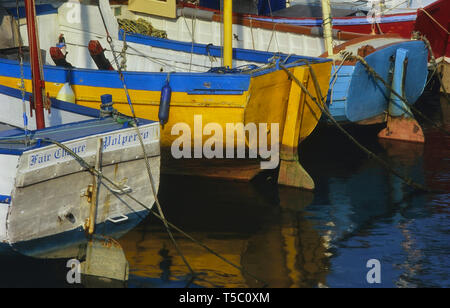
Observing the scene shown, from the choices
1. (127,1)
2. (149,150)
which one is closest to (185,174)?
(149,150)

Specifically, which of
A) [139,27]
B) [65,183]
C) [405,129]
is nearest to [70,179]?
[65,183]

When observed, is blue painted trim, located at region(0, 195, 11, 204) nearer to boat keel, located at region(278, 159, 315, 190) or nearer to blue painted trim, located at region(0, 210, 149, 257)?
blue painted trim, located at region(0, 210, 149, 257)

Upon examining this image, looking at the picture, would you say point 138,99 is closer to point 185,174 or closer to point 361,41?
point 185,174

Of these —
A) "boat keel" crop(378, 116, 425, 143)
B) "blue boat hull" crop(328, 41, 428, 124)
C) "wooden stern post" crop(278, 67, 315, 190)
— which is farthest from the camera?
"boat keel" crop(378, 116, 425, 143)

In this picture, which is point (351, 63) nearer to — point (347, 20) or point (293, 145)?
point (293, 145)

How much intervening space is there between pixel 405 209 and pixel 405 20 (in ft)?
32.6

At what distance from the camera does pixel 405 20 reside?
20.4 metres

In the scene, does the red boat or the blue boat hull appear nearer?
the blue boat hull

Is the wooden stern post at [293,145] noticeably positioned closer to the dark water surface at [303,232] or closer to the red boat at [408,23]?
the dark water surface at [303,232]

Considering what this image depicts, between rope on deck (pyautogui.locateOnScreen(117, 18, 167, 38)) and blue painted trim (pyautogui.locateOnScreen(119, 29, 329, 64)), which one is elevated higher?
rope on deck (pyautogui.locateOnScreen(117, 18, 167, 38))

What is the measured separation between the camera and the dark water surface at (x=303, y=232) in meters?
9.26

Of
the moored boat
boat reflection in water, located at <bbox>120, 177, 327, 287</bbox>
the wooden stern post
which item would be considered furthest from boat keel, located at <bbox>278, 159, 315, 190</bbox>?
the moored boat

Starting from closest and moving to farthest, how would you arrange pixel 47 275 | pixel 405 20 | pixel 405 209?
pixel 47 275 < pixel 405 209 < pixel 405 20

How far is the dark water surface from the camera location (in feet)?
30.4
